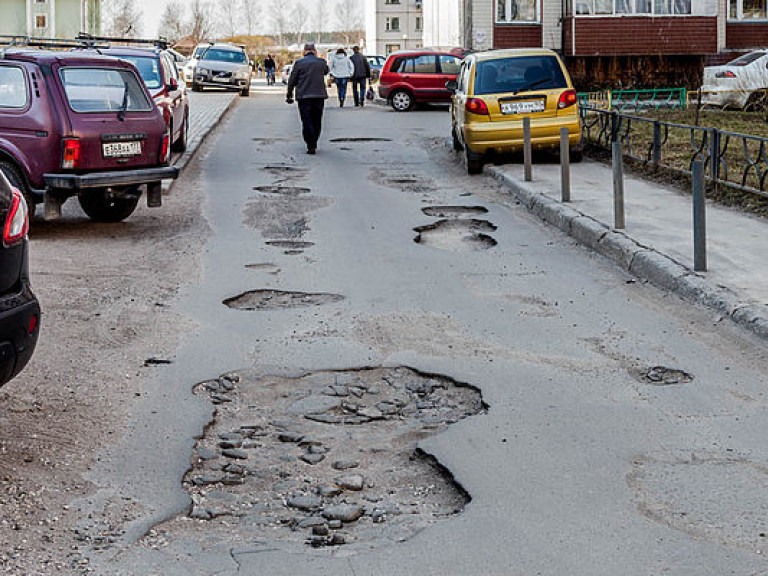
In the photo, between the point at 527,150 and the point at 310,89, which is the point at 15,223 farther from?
the point at 310,89

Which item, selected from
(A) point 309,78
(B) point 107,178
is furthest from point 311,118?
(B) point 107,178

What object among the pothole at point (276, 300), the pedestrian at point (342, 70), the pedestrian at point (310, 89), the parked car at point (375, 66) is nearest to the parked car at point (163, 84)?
the pedestrian at point (310, 89)

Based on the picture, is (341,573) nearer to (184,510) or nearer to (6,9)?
(184,510)

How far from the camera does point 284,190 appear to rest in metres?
14.9

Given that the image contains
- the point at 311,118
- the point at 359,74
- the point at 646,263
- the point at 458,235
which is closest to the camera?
the point at 646,263

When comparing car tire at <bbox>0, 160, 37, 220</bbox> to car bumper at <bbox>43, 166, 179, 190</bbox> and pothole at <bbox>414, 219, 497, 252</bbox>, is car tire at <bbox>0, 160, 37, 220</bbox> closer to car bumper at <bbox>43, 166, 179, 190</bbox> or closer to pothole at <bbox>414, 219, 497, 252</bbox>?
car bumper at <bbox>43, 166, 179, 190</bbox>

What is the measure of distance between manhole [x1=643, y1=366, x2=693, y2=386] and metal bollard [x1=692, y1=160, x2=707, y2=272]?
2.26 metres

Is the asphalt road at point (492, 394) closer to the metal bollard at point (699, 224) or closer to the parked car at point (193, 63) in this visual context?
the metal bollard at point (699, 224)

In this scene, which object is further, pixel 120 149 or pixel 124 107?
pixel 124 107

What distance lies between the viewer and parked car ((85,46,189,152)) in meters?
17.6

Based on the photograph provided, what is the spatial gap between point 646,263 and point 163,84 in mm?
10852

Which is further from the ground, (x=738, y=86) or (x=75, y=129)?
(x=738, y=86)

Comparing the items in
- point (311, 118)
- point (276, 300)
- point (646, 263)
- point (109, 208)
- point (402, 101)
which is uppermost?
point (402, 101)

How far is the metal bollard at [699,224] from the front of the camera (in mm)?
8422
